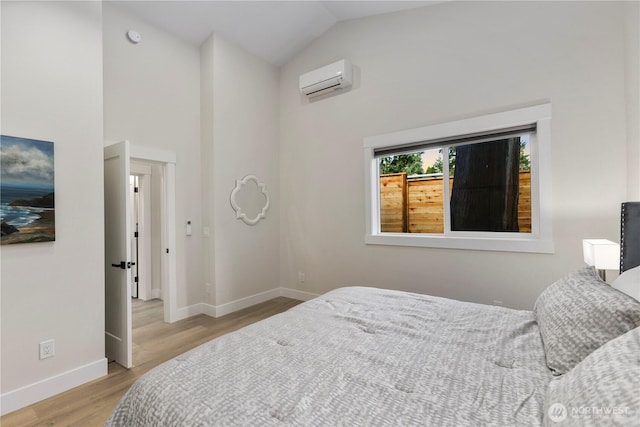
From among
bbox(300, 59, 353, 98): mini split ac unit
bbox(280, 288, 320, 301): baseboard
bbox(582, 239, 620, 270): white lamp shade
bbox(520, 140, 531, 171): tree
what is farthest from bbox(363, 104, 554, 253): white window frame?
bbox(280, 288, 320, 301): baseboard

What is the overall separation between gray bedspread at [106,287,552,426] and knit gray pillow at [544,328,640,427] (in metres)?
0.09

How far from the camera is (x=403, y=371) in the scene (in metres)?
1.13

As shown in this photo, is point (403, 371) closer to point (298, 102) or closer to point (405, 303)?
point (405, 303)

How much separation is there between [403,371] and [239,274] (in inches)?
121

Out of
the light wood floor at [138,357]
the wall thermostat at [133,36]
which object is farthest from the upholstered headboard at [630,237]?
the wall thermostat at [133,36]

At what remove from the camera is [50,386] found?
207 cm

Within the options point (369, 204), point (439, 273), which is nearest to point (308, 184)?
point (369, 204)

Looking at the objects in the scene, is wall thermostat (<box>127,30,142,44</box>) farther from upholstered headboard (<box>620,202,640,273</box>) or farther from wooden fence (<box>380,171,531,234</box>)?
upholstered headboard (<box>620,202,640,273</box>)

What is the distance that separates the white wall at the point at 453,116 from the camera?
244 cm

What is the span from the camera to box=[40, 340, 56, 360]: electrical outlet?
204cm

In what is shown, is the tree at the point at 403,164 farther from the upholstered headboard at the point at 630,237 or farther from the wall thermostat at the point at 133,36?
the wall thermostat at the point at 133,36

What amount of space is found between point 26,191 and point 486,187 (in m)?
3.72

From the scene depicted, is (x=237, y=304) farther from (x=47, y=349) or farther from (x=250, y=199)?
(x=47, y=349)

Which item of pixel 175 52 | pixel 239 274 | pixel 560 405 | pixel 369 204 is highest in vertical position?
pixel 175 52
